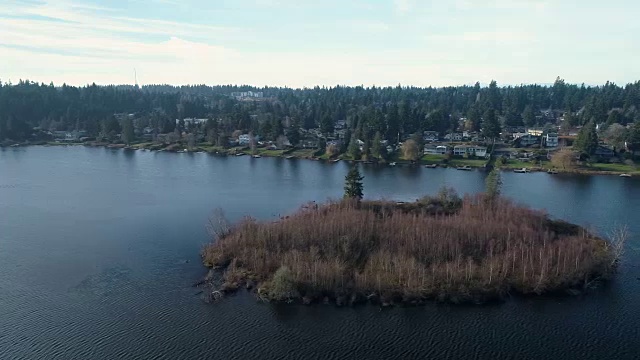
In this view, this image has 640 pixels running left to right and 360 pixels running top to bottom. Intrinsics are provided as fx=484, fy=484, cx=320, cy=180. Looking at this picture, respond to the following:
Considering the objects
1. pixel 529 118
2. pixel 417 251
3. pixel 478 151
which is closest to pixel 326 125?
pixel 478 151

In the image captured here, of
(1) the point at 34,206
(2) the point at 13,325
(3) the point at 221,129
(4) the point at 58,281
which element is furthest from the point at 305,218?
(3) the point at 221,129

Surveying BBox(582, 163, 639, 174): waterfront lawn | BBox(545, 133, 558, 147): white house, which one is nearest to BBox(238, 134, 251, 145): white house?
BBox(545, 133, 558, 147): white house

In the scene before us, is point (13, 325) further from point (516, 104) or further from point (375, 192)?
point (516, 104)

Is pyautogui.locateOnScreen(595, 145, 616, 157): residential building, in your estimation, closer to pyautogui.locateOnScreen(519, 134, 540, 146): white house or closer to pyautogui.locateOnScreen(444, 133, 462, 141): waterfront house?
pyautogui.locateOnScreen(519, 134, 540, 146): white house

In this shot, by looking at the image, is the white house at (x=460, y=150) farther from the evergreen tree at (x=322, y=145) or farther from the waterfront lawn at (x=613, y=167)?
the evergreen tree at (x=322, y=145)

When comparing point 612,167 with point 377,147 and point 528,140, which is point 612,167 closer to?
point 528,140

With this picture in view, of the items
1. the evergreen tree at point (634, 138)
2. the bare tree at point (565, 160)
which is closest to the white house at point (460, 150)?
the bare tree at point (565, 160)

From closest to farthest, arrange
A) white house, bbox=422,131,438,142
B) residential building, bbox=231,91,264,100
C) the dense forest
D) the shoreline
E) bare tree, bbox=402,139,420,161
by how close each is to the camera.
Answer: the shoreline < bare tree, bbox=402,139,420,161 < the dense forest < white house, bbox=422,131,438,142 < residential building, bbox=231,91,264,100
